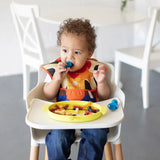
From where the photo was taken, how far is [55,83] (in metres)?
1.27

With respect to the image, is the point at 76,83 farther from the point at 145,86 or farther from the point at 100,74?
the point at 145,86

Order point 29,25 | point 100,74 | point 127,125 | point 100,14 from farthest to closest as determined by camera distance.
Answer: point 100,14 < point 29,25 < point 127,125 < point 100,74

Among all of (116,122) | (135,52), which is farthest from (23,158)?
(135,52)

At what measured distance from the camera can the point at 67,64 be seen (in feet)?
4.17

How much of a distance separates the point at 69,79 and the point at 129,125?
998mm

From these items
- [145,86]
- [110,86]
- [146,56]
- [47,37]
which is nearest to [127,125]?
[145,86]

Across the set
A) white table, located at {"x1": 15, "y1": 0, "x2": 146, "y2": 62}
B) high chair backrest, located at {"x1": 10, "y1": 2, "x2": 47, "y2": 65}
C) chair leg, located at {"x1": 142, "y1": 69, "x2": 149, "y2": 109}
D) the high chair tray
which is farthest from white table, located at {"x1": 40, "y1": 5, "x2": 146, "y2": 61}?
the high chair tray

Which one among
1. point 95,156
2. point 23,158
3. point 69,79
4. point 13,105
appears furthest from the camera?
point 13,105

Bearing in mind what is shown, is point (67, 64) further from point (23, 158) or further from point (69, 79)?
point (23, 158)

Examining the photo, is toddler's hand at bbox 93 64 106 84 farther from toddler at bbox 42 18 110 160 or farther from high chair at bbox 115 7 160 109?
high chair at bbox 115 7 160 109

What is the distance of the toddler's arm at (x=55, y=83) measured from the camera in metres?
1.22

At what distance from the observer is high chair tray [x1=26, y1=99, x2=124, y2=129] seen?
1041 mm

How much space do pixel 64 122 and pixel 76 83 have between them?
317 mm

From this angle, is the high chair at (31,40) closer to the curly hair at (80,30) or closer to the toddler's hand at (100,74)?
the curly hair at (80,30)
